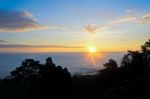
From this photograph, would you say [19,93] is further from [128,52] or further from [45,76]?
[128,52]

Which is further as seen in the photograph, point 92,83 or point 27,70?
point 27,70

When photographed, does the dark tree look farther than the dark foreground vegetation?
Yes

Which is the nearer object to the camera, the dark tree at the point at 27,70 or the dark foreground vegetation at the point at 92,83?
the dark foreground vegetation at the point at 92,83

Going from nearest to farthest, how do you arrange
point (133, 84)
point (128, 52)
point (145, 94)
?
1. point (145, 94)
2. point (133, 84)
3. point (128, 52)

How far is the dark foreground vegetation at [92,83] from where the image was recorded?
135 ft

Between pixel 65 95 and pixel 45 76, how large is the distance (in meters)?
5.36

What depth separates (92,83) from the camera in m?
55.2

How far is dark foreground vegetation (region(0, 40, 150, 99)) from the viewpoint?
4109 centimetres

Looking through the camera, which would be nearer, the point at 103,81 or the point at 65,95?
the point at 65,95

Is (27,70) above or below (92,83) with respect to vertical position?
above

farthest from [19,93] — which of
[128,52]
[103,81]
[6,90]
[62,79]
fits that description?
[128,52]

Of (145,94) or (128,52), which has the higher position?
(128,52)

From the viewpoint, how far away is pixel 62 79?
51.2 metres

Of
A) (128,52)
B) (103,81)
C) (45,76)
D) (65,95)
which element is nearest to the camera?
(65,95)
